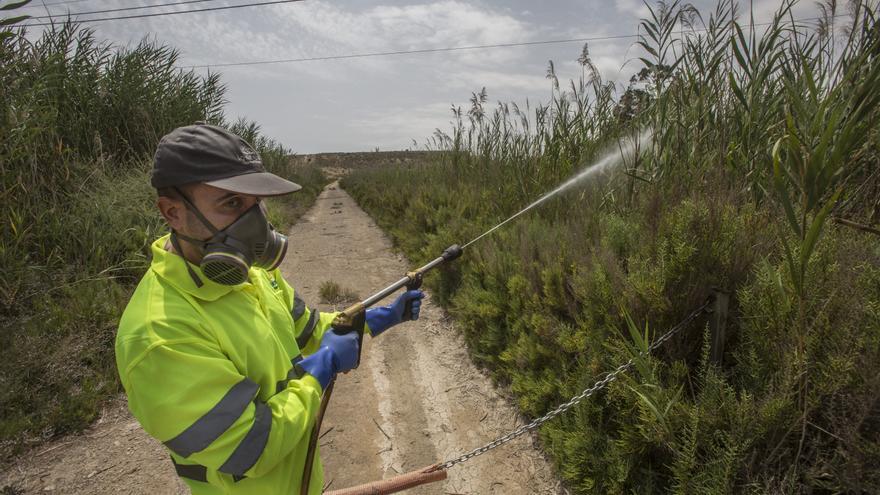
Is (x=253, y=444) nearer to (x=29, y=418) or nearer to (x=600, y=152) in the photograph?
(x=29, y=418)

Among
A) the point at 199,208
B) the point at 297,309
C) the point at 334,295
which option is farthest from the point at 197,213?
the point at 334,295

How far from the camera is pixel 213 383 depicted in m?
1.27

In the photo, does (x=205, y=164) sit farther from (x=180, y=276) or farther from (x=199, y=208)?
(x=180, y=276)

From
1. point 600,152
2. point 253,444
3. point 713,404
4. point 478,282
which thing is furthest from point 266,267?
point 600,152

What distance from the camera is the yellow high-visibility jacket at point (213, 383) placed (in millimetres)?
1235

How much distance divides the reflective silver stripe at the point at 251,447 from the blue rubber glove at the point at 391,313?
1.14 metres

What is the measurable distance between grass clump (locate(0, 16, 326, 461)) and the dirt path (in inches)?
14.4

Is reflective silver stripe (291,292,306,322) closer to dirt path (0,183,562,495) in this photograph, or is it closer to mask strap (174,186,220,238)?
mask strap (174,186,220,238)

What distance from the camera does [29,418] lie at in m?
3.18

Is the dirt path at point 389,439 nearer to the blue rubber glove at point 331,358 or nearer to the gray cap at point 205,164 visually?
the blue rubber glove at point 331,358

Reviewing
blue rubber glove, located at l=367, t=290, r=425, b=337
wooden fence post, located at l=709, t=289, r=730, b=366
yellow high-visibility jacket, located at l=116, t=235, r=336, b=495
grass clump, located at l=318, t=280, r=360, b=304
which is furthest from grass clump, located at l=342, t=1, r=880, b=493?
grass clump, located at l=318, t=280, r=360, b=304

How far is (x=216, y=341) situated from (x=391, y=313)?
1227 millimetres

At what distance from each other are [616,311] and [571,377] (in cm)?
51

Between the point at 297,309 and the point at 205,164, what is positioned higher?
the point at 205,164
